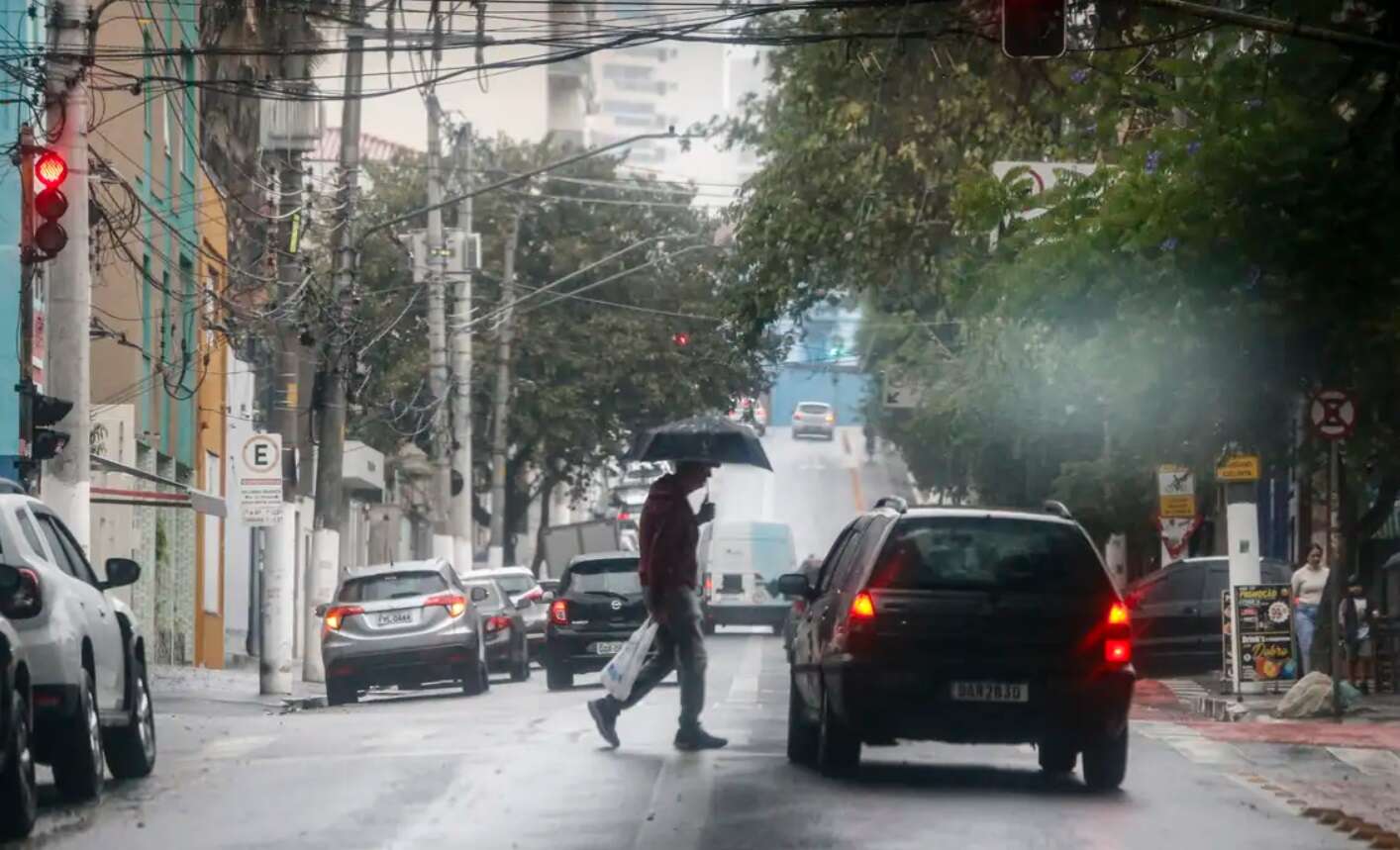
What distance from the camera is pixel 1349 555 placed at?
89.1 feet

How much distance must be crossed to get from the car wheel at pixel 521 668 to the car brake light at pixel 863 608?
63.7 feet

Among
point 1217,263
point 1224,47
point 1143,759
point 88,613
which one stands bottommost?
point 1143,759

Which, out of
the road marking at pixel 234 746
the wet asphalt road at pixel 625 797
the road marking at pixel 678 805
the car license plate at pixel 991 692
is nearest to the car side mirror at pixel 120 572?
the wet asphalt road at pixel 625 797

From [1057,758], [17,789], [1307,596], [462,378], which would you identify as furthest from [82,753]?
[462,378]

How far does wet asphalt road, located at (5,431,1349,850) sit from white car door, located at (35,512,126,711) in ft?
1.88

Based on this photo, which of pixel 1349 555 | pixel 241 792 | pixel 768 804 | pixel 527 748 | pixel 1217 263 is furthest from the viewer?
pixel 1349 555

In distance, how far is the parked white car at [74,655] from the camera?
13039 millimetres

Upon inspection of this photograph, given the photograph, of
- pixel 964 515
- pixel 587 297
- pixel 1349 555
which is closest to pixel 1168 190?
pixel 964 515

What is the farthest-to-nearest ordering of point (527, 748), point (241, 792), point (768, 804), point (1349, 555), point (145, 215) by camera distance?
point (145, 215) → point (1349, 555) → point (527, 748) → point (241, 792) → point (768, 804)

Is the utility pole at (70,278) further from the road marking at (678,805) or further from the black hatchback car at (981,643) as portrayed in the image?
the black hatchback car at (981,643)

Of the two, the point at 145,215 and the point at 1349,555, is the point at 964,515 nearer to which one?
the point at 1349,555

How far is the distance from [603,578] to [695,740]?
15228mm

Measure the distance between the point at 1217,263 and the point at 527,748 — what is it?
6.56 m

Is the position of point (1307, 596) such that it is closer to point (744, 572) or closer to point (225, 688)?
point (225, 688)
